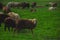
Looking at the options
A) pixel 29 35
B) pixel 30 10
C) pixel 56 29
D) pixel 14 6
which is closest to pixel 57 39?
pixel 56 29

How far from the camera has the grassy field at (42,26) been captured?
1.65 m

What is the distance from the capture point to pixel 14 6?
175cm

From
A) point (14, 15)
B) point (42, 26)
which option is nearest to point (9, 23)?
point (14, 15)

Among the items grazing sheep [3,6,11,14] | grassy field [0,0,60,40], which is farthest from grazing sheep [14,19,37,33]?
grazing sheep [3,6,11,14]

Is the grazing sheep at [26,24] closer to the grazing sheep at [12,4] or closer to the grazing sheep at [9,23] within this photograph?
the grazing sheep at [9,23]

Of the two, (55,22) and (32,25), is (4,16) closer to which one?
(32,25)

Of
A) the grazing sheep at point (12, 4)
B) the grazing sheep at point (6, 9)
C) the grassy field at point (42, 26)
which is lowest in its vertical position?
the grassy field at point (42, 26)

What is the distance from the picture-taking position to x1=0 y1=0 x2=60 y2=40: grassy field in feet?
5.42

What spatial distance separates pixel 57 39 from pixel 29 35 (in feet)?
0.75

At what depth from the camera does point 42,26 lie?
1688 mm

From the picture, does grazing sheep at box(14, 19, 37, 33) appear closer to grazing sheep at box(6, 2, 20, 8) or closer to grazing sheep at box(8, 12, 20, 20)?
grazing sheep at box(8, 12, 20, 20)

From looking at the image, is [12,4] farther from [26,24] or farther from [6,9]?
[26,24]

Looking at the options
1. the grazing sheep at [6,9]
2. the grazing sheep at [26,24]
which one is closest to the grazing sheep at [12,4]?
the grazing sheep at [6,9]

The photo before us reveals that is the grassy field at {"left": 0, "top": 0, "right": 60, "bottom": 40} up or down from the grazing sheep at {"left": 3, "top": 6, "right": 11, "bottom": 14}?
down
